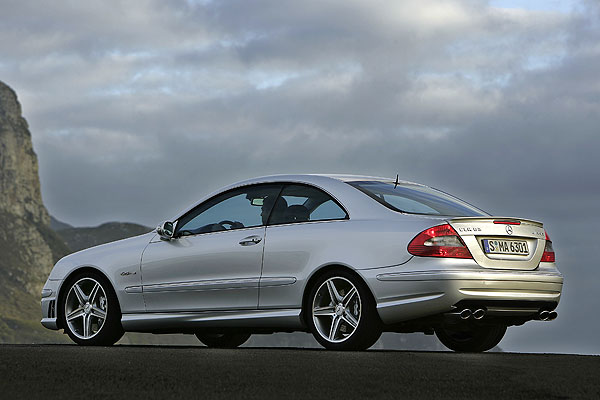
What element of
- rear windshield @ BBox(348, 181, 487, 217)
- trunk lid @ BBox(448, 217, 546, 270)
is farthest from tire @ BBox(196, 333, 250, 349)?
trunk lid @ BBox(448, 217, 546, 270)

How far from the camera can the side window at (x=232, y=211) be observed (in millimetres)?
9148

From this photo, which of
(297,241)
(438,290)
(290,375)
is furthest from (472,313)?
(290,375)

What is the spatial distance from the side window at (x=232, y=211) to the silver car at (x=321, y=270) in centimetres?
1

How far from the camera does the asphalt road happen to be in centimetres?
528

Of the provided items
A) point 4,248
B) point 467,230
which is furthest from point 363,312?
point 4,248

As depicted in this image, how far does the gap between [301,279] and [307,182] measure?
1.03m

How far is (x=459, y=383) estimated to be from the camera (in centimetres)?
570

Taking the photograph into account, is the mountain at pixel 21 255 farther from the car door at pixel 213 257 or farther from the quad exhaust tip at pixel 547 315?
the quad exhaust tip at pixel 547 315

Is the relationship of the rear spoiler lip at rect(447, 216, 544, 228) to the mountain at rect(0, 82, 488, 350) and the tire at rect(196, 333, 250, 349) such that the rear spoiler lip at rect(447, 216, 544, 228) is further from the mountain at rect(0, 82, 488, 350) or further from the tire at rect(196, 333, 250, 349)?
the mountain at rect(0, 82, 488, 350)

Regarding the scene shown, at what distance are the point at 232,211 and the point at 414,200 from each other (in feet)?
5.79

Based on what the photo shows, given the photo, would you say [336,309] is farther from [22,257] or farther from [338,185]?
[22,257]

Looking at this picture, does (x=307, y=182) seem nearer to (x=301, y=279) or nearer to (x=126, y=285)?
(x=301, y=279)

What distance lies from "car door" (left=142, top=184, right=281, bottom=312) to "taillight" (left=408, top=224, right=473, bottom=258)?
5.14 ft

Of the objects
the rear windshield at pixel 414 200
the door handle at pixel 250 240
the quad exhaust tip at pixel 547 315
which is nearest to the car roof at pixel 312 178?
the rear windshield at pixel 414 200
